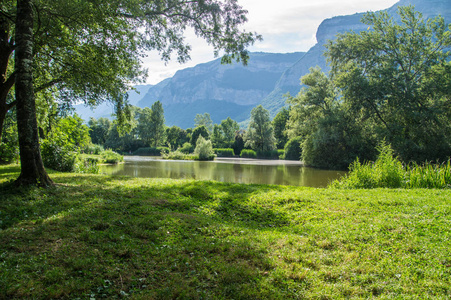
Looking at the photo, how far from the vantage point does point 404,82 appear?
2600cm

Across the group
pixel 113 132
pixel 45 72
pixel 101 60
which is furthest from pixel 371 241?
pixel 113 132

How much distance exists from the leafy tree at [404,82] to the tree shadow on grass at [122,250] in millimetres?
25029

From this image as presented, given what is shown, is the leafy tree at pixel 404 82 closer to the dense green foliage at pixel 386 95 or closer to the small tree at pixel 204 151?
the dense green foliage at pixel 386 95

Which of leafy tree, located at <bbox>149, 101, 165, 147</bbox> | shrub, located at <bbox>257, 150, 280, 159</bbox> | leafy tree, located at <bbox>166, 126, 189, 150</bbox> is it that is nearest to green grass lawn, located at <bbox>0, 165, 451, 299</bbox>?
shrub, located at <bbox>257, 150, 280, 159</bbox>

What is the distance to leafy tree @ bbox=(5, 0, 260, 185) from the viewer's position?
6.62 metres

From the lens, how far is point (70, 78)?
1016 centimetres

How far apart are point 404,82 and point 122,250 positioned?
31052 millimetres

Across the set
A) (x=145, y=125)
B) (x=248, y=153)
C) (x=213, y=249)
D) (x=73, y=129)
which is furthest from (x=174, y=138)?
(x=213, y=249)

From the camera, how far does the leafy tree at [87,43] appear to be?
6.62m

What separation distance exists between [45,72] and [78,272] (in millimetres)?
11338

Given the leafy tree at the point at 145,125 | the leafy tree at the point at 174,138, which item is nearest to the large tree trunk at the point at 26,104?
the leafy tree at the point at 145,125

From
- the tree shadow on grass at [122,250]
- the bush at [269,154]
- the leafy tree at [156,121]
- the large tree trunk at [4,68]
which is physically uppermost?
the leafy tree at [156,121]

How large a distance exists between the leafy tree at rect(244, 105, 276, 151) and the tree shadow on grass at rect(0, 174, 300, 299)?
5179 cm

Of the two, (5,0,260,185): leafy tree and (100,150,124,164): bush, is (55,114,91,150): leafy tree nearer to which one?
(5,0,260,185): leafy tree
